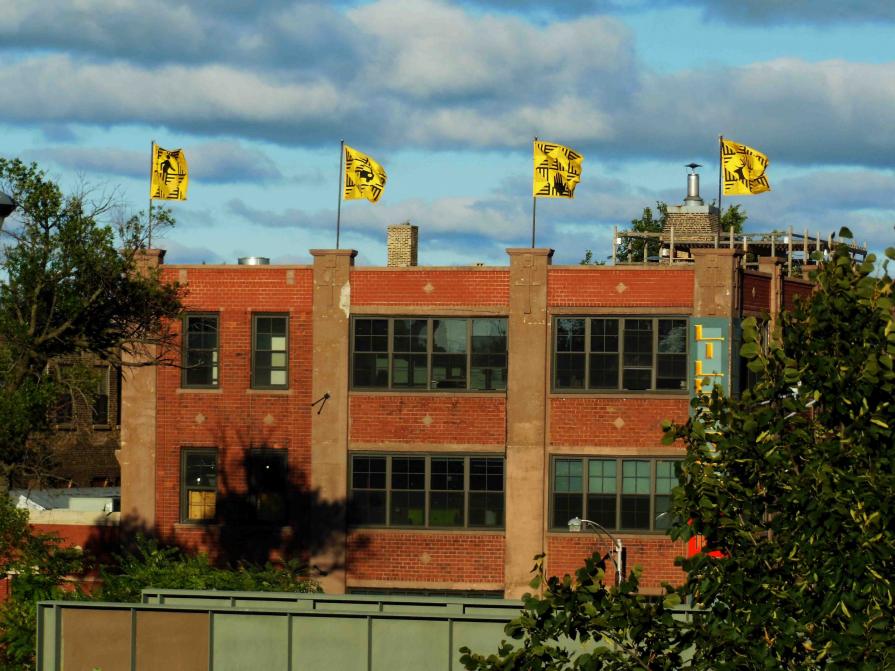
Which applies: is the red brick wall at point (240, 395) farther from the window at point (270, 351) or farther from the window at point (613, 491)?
the window at point (613, 491)

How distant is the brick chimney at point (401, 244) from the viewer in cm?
5047

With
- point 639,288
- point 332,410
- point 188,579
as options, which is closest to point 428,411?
point 332,410

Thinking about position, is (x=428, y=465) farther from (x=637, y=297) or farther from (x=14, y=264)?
(x=14, y=264)

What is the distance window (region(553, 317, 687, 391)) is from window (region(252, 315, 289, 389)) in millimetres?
7966

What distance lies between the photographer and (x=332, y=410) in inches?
1672

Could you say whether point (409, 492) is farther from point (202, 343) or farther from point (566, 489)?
point (202, 343)

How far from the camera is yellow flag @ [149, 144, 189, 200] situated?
47206mm

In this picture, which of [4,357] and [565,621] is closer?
[565,621]

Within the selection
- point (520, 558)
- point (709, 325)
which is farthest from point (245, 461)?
point (709, 325)

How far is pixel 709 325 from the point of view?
41094mm

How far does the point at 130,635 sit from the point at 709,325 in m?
19.9

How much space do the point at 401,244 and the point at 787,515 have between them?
130 ft

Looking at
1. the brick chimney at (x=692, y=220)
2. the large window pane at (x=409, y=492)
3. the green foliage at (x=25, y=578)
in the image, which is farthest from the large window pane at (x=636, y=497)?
the brick chimney at (x=692, y=220)

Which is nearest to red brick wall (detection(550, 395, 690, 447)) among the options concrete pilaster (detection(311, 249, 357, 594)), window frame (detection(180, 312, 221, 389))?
concrete pilaster (detection(311, 249, 357, 594))
